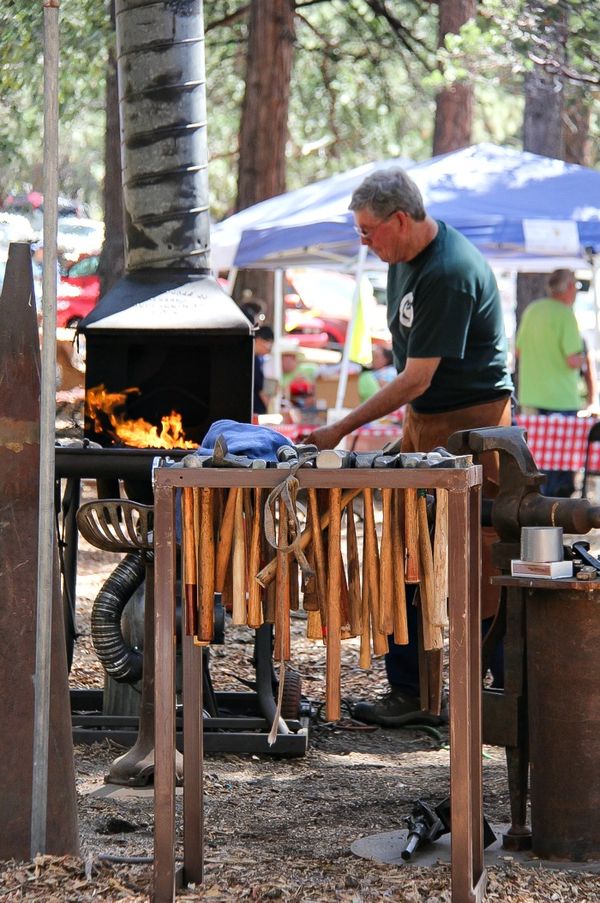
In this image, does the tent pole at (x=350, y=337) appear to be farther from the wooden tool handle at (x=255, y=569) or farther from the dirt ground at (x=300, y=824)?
the wooden tool handle at (x=255, y=569)

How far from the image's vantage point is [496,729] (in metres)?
3.79

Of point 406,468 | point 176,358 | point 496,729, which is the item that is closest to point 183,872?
point 496,729

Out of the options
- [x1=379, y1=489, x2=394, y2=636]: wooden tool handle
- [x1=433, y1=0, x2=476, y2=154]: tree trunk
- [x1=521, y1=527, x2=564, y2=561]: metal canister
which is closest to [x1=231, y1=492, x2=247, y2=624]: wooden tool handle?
[x1=379, y1=489, x2=394, y2=636]: wooden tool handle

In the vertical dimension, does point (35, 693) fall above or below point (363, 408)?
below

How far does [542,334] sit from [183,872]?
27.3 ft

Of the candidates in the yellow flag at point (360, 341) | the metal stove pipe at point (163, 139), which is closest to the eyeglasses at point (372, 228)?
the metal stove pipe at point (163, 139)

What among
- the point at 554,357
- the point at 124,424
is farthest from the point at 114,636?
the point at 554,357

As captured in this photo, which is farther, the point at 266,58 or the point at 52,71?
the point at 266,58

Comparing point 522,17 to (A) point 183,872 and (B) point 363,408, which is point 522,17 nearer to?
(B) point 363,408

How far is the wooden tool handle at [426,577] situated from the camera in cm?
314

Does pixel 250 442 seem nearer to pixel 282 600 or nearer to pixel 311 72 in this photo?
pixel 282 600

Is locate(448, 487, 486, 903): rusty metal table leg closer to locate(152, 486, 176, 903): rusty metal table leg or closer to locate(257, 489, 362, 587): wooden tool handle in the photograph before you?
locate(257, 489, 362, 587): wooden tool handle

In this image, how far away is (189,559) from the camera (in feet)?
10.4

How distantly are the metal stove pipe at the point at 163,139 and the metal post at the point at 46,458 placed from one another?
2948mm
